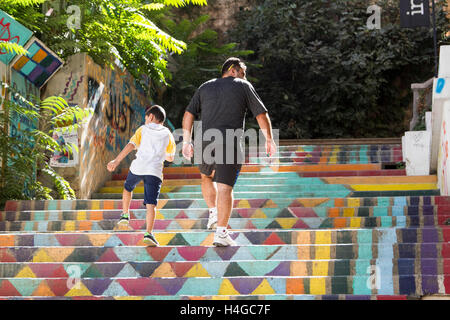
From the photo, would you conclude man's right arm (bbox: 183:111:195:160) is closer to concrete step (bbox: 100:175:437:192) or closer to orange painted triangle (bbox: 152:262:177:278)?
orange painted triangle (bbox: 152:262:177:278)

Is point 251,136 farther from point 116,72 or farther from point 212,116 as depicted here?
point 212,116

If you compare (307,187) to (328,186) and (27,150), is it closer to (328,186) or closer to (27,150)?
(328,186)

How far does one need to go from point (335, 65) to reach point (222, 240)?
14.0 metres

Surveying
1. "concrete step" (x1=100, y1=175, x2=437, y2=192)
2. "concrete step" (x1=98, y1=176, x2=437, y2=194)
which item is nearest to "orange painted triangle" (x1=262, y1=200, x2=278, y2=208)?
Answer: "concrete step" (x1=98, y1=176, x2=437, y2=194)

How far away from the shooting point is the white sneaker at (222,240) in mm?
5672

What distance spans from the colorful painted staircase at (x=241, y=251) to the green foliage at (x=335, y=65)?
1025cm

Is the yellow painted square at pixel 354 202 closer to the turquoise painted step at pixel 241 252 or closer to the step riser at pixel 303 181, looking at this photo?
the step riser at pixel 303 181

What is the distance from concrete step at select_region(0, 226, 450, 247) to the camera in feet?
19.4

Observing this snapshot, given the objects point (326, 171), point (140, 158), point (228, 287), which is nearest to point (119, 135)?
point (326, 171)

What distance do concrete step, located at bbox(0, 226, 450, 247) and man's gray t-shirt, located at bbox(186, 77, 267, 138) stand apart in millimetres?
1110

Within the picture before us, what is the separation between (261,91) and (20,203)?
12.3 meters

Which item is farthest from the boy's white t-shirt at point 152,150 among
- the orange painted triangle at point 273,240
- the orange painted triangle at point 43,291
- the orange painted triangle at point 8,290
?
the orange painted triangle at point 8,290

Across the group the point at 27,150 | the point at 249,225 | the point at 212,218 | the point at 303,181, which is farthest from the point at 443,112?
the point at 27,150

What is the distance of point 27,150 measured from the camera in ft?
26.8
